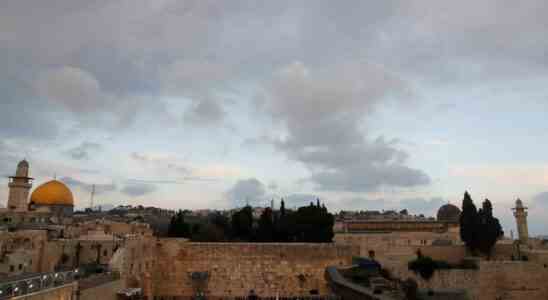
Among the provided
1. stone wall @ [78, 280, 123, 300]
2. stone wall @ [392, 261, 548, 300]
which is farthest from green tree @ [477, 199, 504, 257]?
stone wall @ [78, 280, 123, 300]

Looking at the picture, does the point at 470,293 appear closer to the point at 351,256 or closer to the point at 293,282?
the point at 351,256

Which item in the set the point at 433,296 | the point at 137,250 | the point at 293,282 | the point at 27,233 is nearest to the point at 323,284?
the point at 293,282

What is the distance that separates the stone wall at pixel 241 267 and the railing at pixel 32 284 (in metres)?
9.26

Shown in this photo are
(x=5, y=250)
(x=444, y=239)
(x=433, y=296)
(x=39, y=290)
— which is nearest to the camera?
(x=39, y=290)

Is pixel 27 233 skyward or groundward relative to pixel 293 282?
skyward

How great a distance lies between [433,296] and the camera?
2159 centimetres

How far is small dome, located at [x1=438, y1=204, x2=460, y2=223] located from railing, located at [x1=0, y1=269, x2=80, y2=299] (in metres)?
34.5

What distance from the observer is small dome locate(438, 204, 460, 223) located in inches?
1603

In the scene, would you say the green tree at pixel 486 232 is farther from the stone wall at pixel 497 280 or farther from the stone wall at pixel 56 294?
the stone wall at pixel 56 294

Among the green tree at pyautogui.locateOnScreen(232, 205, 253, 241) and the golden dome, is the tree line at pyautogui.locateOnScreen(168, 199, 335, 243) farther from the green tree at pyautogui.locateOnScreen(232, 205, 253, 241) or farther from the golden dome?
the golden dome

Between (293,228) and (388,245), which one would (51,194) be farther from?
(388,245)

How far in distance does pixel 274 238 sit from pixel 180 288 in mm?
8224

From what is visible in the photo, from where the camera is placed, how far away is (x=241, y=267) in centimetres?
2325

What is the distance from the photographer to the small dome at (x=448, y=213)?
40722 millimetres
